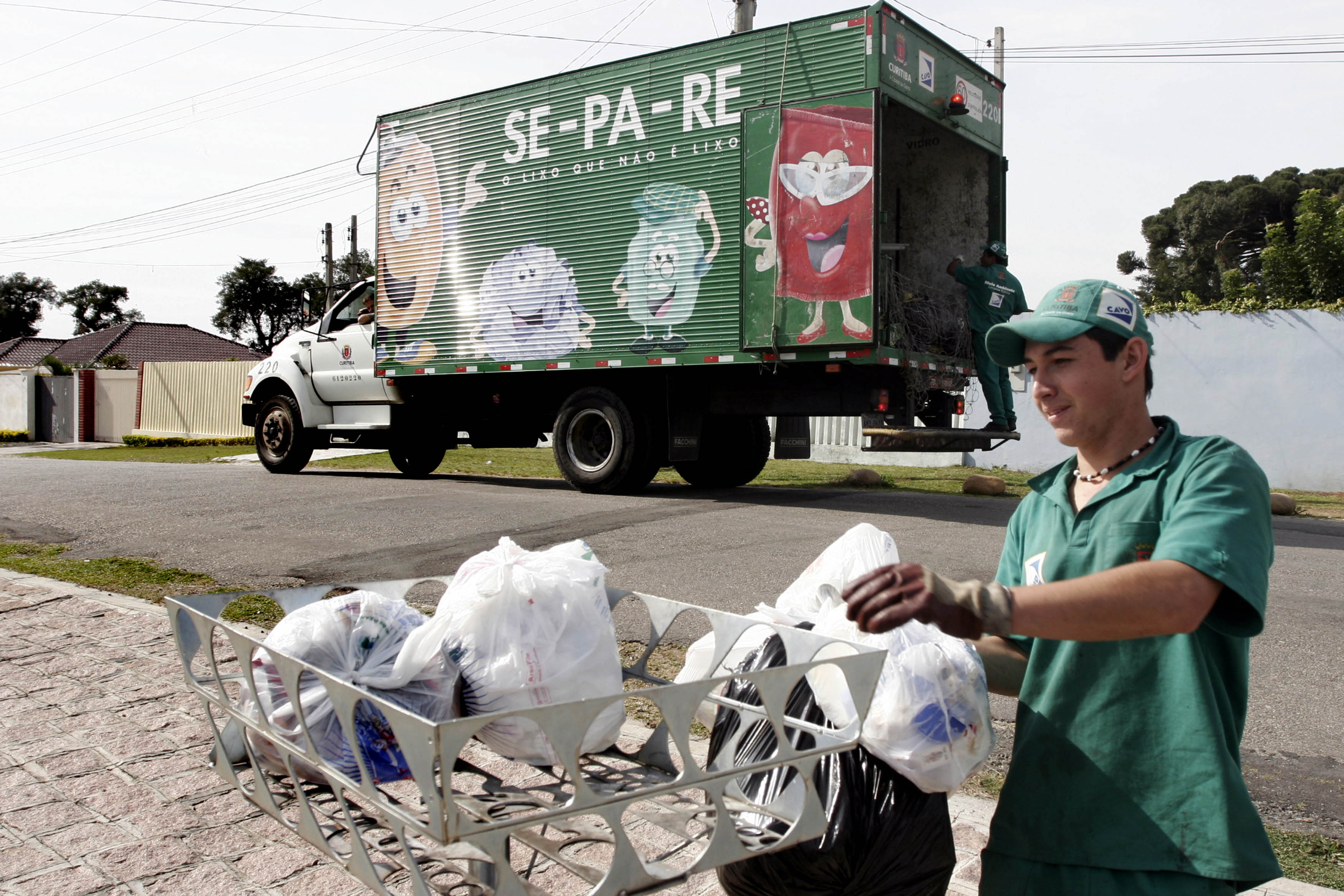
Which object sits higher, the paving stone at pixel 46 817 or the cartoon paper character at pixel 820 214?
the cartoon paper character at pixel 820 214

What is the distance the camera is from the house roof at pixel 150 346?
55812 mm

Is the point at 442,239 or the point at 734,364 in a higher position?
the point at 442,239

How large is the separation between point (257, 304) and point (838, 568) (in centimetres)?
7322

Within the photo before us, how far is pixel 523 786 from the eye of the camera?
271cm

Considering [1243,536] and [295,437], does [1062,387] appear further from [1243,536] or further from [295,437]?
[295,437]

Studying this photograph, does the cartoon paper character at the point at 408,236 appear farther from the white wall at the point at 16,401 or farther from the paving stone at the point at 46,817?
the white wall at the point at 16,401

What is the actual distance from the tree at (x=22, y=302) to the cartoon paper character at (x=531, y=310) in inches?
3021

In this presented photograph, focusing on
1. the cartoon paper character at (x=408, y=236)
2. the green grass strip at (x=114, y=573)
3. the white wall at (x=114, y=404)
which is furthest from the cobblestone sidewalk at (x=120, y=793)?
the white wall at (x=114, y=404)

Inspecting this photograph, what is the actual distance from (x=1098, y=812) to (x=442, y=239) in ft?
39.4

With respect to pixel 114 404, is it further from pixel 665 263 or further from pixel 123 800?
pixel 123 800

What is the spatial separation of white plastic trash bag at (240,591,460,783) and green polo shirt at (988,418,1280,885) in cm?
112

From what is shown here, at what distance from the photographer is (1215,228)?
175ft

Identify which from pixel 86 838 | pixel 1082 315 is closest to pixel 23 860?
pixel 86 838

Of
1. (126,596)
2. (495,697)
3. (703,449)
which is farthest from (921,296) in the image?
(495,697)
